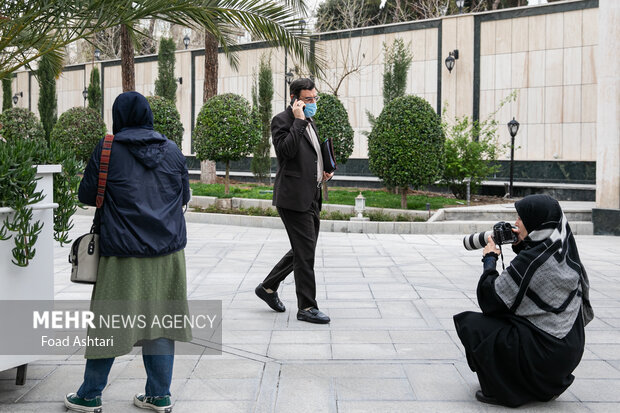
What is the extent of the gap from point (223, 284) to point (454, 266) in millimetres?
2943

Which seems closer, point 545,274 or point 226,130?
point 545,274

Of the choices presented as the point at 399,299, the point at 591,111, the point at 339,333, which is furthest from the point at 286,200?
the point at 591,111

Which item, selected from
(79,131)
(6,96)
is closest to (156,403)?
(79,131)

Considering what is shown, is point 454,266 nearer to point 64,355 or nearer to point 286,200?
point 286,200

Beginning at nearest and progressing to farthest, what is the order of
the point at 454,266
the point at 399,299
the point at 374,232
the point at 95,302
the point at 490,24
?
the point at 95,302, the point at 399,299, the point at 454,266, the point at 374,232, the point at 490,24

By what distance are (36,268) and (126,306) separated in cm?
77

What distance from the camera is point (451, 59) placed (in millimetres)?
19453

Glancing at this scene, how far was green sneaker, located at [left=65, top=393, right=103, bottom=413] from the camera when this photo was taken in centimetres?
339

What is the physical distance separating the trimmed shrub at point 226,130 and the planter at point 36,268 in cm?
1154

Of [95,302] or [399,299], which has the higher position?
[95,302]

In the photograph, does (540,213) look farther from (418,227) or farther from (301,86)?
(418,227)

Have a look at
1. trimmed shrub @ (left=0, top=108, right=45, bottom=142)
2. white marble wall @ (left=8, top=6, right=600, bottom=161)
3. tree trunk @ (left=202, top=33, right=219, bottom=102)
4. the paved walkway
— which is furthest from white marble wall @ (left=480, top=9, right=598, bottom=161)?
trimmed shrub @ (left=0, top=108, right=45, bottom=142)

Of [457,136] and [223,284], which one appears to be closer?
[223,284]

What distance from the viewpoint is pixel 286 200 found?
17.3 ft
